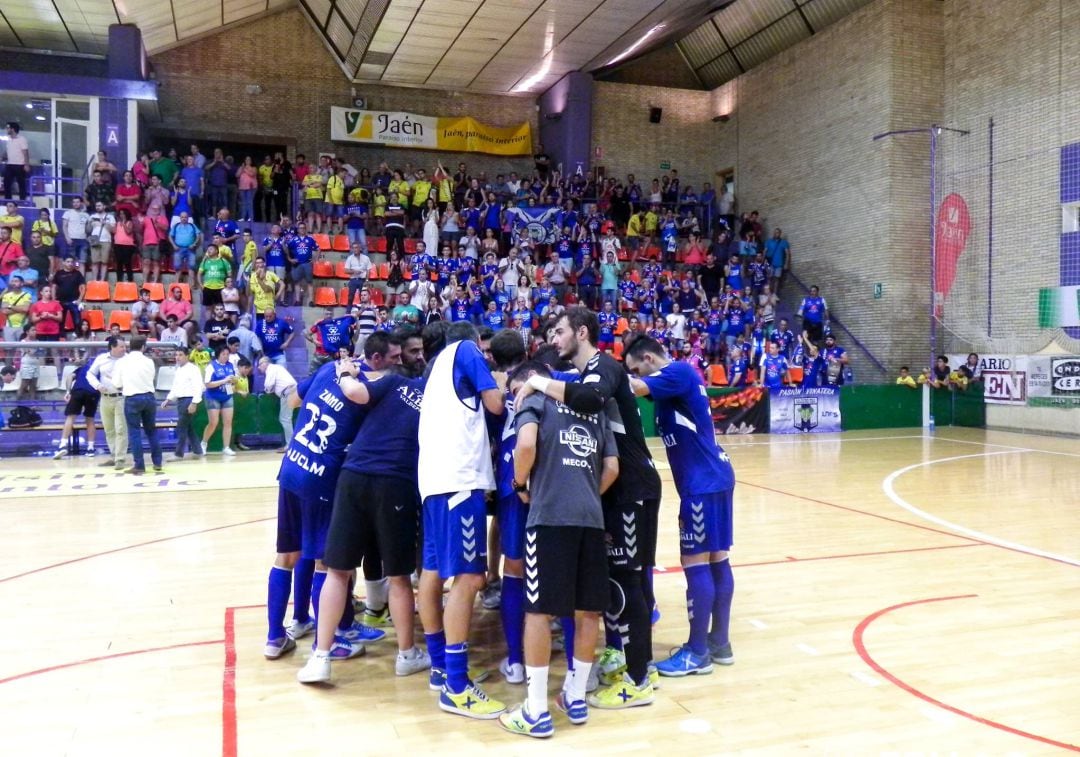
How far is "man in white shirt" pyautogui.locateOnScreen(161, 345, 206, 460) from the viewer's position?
45.0 feet

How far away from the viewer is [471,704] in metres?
4.24

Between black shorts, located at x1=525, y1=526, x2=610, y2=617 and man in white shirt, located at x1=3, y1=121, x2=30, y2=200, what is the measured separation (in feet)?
64.1

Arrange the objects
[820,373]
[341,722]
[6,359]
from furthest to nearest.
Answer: [820,373]
[6,359]
[341,722]

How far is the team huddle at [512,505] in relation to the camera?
4.13 meters

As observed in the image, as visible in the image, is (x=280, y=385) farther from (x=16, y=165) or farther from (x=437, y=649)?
(x=16, y=165)

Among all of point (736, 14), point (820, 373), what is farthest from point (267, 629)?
point (736, 14)

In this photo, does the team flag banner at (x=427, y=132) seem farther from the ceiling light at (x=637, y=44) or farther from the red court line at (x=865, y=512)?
the red court line at (x=865, y=512)

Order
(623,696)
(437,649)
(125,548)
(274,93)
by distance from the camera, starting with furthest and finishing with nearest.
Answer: (274,93) < (125,548) < (437,649) < (623,696)

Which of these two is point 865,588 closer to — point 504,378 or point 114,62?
point 504,378

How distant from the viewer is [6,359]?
45.6 ft

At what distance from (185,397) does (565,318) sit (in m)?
11.0

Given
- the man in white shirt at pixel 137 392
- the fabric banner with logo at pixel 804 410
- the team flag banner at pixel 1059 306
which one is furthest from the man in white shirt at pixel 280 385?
the team flag banner at pixel 1059 306

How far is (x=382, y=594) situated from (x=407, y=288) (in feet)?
43.1

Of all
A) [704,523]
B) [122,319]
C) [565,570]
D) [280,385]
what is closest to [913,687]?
[704,523]
